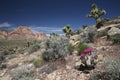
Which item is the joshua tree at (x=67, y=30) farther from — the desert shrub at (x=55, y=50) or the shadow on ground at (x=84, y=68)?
the shadow on ground at (x=84, y=68)

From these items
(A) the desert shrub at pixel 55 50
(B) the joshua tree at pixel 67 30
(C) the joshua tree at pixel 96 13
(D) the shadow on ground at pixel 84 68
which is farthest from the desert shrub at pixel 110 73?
(B) the joshua tree at pixel 67 30

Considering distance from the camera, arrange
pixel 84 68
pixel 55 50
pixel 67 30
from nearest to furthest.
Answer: pixel 84 68
pixel 55 50
pixel 67 30

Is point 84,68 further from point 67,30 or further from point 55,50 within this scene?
point 67,30

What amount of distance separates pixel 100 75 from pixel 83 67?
1594 mm

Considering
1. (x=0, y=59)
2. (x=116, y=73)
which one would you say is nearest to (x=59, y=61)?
(x=116, y=73)

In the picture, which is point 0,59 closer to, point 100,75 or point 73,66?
point 73,66

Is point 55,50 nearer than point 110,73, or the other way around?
point 110,73

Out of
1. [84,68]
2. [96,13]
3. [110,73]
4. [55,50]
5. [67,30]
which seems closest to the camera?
[110,73]

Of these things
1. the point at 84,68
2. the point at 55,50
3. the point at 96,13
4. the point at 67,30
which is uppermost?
the point at 96,13

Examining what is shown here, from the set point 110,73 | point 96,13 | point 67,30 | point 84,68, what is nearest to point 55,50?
point 84,68

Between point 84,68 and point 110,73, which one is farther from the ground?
point 84,68

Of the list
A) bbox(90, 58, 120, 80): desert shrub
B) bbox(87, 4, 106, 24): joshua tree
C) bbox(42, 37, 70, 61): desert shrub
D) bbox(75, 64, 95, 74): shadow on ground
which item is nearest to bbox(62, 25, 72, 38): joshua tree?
bbox(87, 4, 106, 24): joshua tree

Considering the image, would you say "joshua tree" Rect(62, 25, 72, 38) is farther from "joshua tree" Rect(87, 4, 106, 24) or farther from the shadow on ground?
the shadow on ground

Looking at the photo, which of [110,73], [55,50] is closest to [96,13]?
[55,50]
